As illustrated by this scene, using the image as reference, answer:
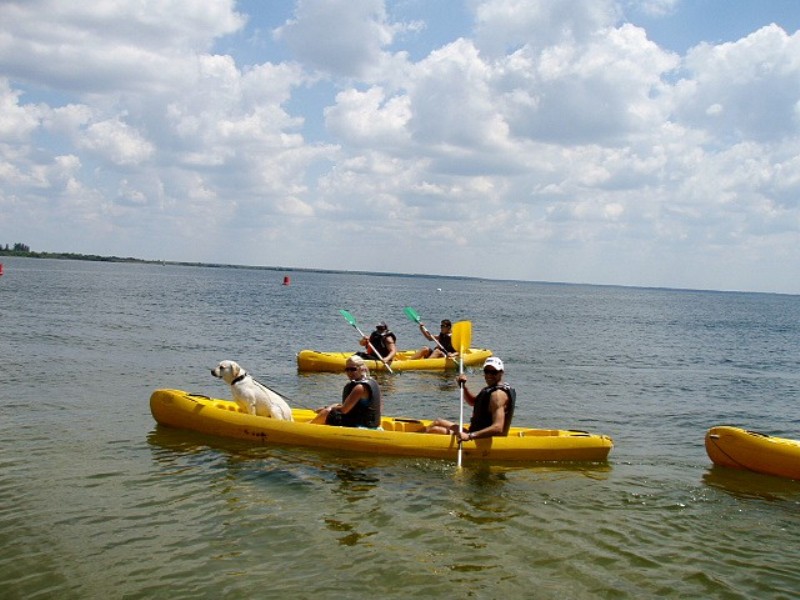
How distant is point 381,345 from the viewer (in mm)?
17719

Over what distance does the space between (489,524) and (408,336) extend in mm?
24567

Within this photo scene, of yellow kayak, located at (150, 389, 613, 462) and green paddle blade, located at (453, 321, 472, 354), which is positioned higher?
green paddle blade, located at (453, 321, 472, 354)

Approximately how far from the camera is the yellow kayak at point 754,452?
28.7 feet

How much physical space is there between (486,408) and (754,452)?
11.5ft

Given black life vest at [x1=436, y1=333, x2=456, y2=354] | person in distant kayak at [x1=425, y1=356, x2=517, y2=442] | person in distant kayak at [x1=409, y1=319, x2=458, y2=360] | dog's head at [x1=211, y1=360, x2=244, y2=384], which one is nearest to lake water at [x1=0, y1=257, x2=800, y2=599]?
person in distant kayak at [x1=425, y1=356, x2=517, y2=442]

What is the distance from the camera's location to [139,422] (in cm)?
1063

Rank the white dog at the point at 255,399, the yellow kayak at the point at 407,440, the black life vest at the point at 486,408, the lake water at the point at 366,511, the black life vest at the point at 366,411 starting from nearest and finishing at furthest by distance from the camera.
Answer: the lake water at the point at 366,511 → the black life vest at the point at 486,408 → the yellow kayak at the point at 407,440 → the black life vest at the point at 366,411 → the white dog at the point at 255,399

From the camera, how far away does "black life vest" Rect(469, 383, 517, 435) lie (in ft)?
29.1

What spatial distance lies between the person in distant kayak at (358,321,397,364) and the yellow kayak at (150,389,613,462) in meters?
7.55

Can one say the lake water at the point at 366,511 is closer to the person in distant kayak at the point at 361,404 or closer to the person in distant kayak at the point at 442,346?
the person in distant kayak at the point at 361,404

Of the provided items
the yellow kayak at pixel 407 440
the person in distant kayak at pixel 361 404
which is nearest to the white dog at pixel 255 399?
the yellow kayak at pixel 407 440

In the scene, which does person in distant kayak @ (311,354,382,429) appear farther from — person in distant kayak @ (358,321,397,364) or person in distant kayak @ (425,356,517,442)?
person in distant kayak @ (358,321,397,364)

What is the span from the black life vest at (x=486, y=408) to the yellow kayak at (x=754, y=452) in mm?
2826

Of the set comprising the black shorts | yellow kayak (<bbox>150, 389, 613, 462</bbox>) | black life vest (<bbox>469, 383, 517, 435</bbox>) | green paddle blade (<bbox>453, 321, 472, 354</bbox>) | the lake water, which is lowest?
the lake water
